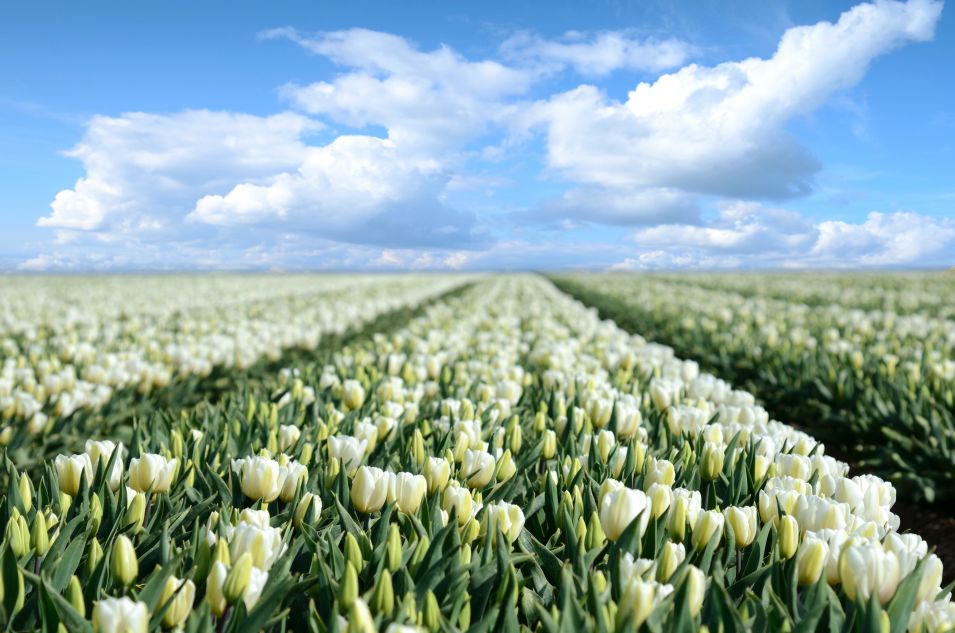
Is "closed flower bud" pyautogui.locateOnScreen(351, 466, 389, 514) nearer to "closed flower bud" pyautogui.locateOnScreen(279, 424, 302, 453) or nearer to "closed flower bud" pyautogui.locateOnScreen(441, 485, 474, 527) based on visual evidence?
"closed flower bud" pyautogui.locateOnScreen(441, 485, 474, 527)

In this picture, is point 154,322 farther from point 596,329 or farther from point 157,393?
point 596,329

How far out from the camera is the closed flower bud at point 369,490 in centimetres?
211

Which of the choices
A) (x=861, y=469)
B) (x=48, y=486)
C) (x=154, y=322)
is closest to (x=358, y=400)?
(x=48, y=486)

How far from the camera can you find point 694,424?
3.27 meters

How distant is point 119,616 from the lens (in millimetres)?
1442

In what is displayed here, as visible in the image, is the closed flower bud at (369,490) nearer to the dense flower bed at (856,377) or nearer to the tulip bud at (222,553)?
the tulip bud at (222,553)

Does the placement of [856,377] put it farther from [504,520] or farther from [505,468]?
[504,520]

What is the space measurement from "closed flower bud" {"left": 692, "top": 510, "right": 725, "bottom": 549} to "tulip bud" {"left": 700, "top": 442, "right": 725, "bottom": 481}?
1.95ft

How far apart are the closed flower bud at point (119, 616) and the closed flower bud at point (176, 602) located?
110mm

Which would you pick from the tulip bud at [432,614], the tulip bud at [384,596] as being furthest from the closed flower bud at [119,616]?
the tulip bud at [432,614]

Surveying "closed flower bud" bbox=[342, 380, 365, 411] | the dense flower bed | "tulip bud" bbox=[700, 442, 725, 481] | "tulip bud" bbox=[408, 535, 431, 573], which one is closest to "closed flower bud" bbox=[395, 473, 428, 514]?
"tulip bud" bbox=[408, 535, 431, 573]

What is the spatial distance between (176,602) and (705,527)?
134 cm

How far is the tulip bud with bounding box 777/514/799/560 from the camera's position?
1.93 meters

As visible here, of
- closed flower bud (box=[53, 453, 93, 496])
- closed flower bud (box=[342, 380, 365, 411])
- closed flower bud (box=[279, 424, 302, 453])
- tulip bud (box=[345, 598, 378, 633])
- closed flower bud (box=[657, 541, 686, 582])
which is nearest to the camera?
tulip bud (box=[345, 598, 378, 633])
